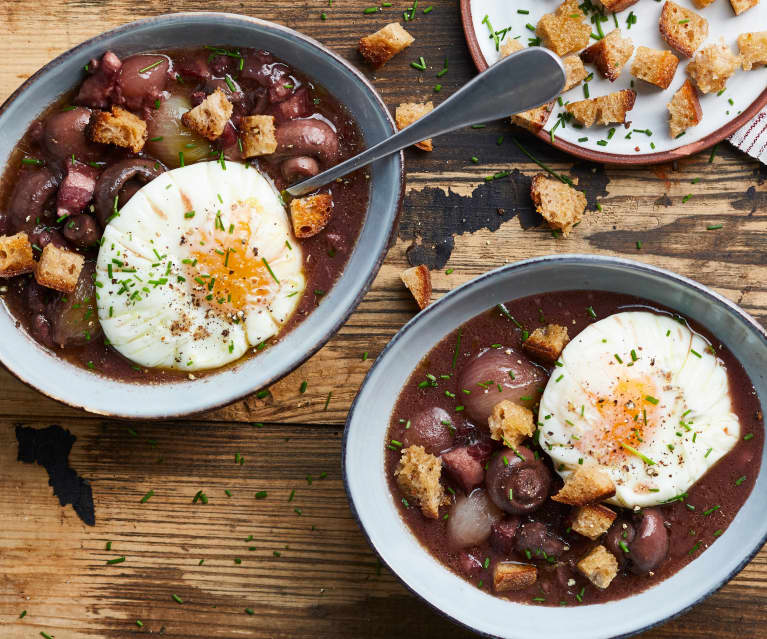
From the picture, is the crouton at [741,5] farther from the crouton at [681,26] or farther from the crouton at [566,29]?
the crouton at [566,29]

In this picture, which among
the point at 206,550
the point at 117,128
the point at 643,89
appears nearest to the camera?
the point at 117,128

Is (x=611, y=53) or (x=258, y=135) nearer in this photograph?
(x=258, y=135)

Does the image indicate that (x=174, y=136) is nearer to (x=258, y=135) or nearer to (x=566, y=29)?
(x=258, y=135)

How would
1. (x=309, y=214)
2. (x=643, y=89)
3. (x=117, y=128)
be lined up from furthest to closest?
(x=643, y=89) < (x=309, y=214) < (x=117, y=128)

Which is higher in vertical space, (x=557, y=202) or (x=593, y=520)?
(x=557, y=202)

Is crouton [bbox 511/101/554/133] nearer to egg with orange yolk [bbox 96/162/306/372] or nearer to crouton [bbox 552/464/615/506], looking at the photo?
egg with orange yolk [bbox 96/162/306/372]

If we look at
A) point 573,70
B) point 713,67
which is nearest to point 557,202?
point 573,70
